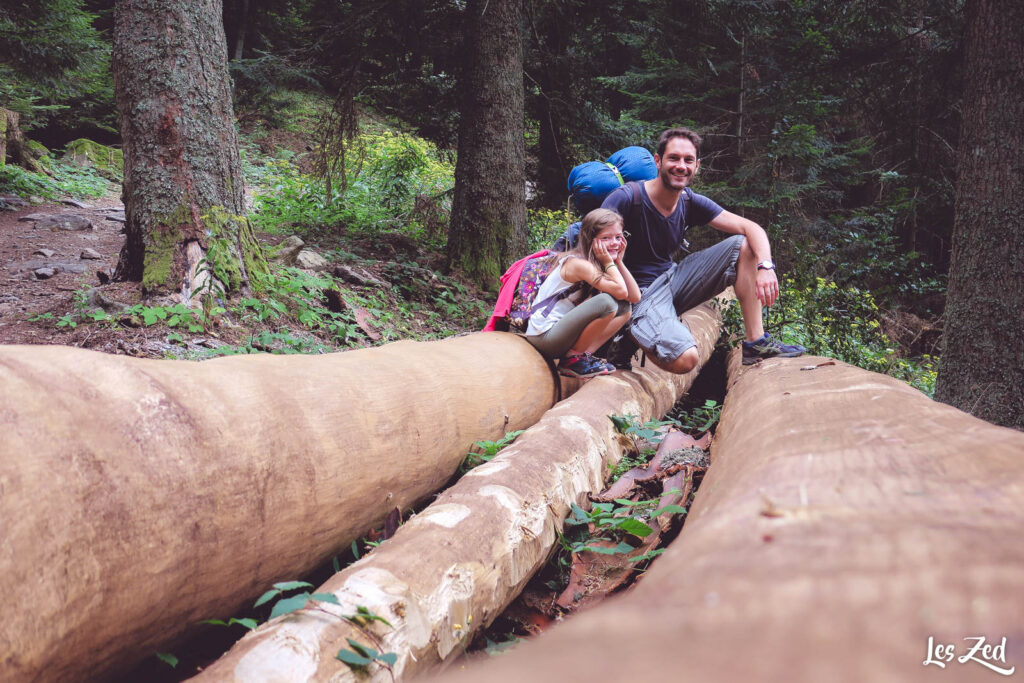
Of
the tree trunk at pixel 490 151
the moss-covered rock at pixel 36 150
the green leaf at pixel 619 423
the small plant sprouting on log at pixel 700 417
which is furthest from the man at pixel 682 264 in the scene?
the moss-covered rock at pixel 36 150

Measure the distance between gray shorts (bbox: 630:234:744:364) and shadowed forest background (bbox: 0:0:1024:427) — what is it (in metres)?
2.26

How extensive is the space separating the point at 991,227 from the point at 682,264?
101 inches

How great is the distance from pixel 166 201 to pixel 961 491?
196 inches

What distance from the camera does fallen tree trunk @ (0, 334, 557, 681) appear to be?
1139 millimetres

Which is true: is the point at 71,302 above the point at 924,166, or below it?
below

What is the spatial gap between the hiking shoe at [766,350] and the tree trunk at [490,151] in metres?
3.88

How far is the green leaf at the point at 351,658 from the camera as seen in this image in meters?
1.22

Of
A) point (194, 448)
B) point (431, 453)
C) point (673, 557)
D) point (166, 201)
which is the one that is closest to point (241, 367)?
point (194, 448)

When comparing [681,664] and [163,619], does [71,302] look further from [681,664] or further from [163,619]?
[681,664]

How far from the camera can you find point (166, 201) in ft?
14.3

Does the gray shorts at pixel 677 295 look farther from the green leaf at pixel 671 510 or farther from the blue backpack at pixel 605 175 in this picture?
the green leaf at pixel 671 510

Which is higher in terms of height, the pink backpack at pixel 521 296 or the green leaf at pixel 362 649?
the pink backpack at pixel 521 296

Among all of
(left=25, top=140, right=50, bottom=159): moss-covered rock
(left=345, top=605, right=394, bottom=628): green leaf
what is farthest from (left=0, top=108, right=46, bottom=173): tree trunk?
(left=345, top=605, right=394, bottom=628): green leaf

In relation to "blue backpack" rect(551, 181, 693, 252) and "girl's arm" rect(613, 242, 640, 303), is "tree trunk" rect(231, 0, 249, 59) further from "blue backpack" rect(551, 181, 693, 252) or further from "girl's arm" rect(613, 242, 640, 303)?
"girl's arm" rect(613, 242, 640, 303)
